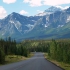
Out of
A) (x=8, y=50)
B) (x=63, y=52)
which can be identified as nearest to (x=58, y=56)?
(x=63, y=52)

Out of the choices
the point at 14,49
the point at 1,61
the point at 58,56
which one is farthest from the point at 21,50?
the point at 1,61

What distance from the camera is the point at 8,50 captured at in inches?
6575

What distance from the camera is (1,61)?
70.4 m

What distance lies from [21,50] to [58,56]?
85.1m

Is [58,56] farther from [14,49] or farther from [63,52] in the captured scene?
[14,49]

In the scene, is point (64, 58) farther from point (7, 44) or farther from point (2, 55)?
point (7, 44)

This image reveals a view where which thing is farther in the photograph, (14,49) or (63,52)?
(14,49)

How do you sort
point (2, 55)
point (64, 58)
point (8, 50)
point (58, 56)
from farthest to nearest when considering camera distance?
point (8, 50), point (58, 56), point (64, 58), point (2, 55)

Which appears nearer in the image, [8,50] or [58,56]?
[58,56]

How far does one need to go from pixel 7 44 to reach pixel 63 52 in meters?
85.7

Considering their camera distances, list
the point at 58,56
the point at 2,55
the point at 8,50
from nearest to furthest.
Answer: the point at 2,55 < the point at 58,56 < the point at 8,50

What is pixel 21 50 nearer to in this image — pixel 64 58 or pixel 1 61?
pixel 64 58

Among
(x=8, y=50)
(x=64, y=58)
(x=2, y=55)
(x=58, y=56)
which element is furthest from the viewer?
(x=8, y=50)

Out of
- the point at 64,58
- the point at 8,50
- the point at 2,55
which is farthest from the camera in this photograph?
the point at 8,50
